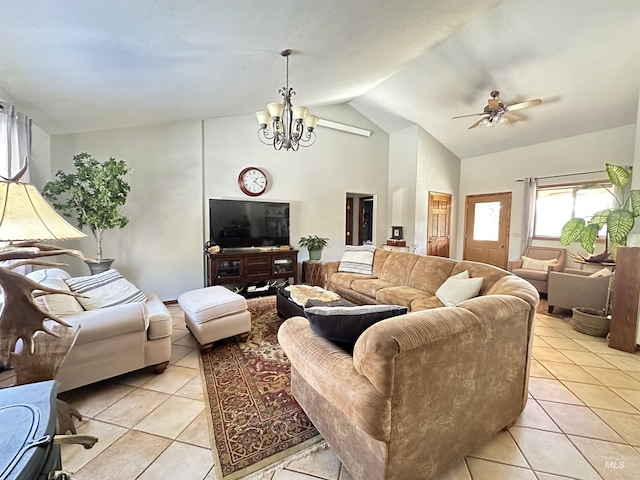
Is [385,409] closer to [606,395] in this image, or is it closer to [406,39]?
[606,395]

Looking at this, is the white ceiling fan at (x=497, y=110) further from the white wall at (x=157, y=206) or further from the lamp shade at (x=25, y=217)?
the lamp shade at (x=25, y=217)

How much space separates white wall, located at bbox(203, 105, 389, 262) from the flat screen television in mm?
210

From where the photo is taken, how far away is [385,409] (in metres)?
1.11

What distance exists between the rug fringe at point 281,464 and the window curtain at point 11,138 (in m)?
2.76

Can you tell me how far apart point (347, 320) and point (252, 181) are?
383 centimetres

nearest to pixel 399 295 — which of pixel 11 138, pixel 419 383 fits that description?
pixel 419 383

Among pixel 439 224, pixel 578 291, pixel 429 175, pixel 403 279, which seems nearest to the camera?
pixel 578 291

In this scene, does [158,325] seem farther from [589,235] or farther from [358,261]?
[589,235]

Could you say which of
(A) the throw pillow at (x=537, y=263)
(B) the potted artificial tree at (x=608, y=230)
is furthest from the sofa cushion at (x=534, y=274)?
(B) the potted artificial tree at (x=608, y=230)

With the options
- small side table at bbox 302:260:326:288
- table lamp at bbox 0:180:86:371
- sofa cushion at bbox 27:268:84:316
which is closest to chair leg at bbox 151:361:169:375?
sofa cushion at bbox 27:268:84:316

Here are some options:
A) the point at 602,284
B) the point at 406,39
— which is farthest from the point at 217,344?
the point at 602,284

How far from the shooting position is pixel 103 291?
2.37 m

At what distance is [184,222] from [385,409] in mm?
4023

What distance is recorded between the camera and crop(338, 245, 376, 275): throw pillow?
4273 millimetres
